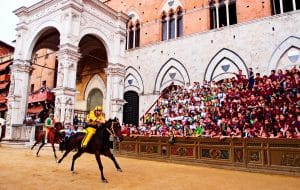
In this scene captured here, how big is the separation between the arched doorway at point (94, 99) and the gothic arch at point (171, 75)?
6960mm

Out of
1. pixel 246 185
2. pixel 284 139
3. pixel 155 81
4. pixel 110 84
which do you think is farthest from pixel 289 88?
pixel 110 84

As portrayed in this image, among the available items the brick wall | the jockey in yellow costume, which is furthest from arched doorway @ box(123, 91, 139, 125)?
the jockey in yellow costume

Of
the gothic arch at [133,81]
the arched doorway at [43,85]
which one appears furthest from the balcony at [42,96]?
the gothic arch at [133,81]

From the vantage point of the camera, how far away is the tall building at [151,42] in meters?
15.5

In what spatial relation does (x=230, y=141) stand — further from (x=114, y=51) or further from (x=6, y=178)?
(x=114, y=51)

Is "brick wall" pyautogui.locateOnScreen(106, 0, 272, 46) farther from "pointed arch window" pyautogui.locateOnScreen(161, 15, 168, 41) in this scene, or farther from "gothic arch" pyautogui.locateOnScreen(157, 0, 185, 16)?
"pointed arch window" pyautogui.locateOnScreen(161, 15, 168, 41)

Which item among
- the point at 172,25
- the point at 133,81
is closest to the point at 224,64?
the point at 172,25

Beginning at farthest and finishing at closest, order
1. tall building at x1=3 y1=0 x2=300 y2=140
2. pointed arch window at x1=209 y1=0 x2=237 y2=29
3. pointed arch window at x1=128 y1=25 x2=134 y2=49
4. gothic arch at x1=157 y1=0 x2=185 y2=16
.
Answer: pointed arch window at x1=128 y1=25 x2=134 y2=49
gothic arch at x1=157 y1=0 x2=185 y2=16
pointed arch window at x1=209 y1=0 x2=237 y2=29
tall building at x1=3 y1=0 x2=300 y2=140

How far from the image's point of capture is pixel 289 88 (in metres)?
11.2

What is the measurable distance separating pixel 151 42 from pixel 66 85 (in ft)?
29.0

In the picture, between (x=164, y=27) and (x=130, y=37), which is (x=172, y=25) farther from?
(x=130, y=37)

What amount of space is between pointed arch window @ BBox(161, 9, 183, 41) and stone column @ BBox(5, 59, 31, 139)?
10969mm

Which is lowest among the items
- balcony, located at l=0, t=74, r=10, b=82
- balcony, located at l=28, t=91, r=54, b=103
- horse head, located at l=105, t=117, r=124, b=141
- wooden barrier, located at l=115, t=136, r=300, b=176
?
wooden barrier, located at l=115, t=136, r=300, b=176

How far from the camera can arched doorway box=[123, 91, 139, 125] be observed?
69.5 ft
